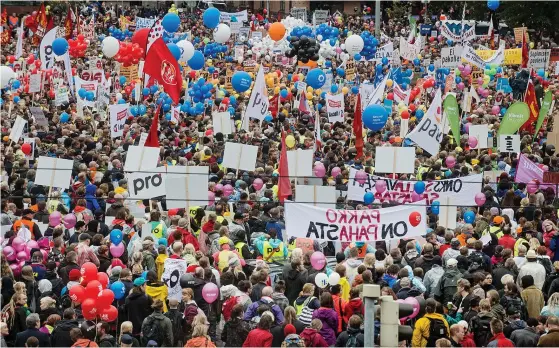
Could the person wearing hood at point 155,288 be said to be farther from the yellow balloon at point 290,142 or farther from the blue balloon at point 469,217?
the yellow balloon at point 290,142

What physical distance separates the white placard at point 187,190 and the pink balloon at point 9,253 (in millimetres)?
2397

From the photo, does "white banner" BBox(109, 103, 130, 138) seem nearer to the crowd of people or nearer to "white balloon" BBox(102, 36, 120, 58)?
the crowd of people

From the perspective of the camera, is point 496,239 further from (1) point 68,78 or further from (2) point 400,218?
(1) point 68,78

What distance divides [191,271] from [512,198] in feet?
19.8

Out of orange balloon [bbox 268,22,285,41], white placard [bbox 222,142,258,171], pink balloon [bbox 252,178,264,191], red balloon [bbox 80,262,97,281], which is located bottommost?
red balloon [bbox 80,262,97,281]

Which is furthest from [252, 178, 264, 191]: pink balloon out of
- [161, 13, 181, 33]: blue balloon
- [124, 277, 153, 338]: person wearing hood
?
[161, 13, 181, 33]: blue balloon

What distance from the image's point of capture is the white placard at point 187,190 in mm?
15359

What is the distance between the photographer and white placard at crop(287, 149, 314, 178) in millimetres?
18328

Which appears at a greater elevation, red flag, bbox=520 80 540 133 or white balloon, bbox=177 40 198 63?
white balloon, bbox=177 40 198 63

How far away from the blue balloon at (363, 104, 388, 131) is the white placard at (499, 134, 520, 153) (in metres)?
2.40

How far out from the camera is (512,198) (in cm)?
1720

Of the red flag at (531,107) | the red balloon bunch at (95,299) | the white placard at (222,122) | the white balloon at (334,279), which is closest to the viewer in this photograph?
the red balloon bunch at (95,299)

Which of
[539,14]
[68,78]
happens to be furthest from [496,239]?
[539,14]

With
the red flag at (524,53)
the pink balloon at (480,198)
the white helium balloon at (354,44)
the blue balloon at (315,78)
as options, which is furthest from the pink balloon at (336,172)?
the red flag at (524,53)
